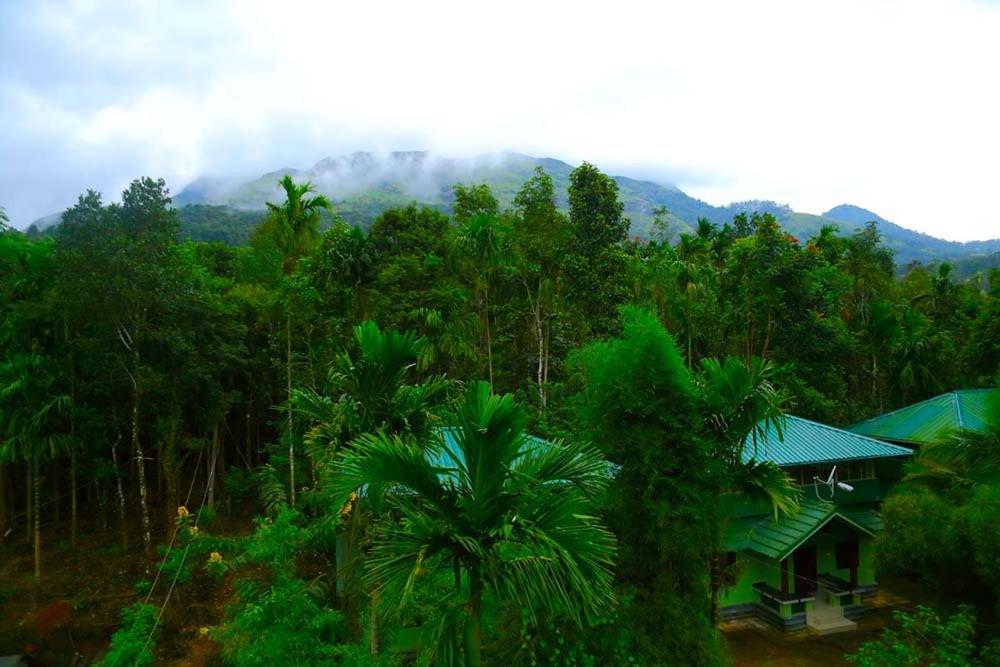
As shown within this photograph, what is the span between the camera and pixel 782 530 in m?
14.7

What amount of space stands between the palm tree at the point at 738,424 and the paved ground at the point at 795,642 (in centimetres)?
650

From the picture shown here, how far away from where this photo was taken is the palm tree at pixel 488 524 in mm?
4766

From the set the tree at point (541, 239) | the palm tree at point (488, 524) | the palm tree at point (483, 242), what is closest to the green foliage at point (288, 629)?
the palm tree at point (488, 524)

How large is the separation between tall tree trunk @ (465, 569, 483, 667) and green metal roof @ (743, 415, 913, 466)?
12.2m

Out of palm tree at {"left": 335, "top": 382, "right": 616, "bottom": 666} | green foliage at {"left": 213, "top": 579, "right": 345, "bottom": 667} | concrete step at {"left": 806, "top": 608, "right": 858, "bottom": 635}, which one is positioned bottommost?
concrete step at {"left": 806, "top": 608, "right": 858, "bottom": 635}

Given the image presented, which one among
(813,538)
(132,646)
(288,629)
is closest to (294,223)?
(132,646)

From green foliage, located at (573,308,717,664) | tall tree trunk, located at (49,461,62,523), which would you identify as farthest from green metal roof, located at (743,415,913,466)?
tall tree trunk, located at (49,461,62,523)

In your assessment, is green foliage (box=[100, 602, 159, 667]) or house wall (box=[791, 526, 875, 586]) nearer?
green foliage (box=[100, 602, 159, 667])

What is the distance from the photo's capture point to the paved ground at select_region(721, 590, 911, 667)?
13.5 meters

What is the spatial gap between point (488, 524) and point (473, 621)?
0.87m

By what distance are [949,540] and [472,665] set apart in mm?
7715

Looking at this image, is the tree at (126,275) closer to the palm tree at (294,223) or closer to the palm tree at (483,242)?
the palm tree at (294,223)

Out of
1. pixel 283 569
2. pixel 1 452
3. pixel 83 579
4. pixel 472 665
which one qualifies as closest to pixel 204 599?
pixel 83 579

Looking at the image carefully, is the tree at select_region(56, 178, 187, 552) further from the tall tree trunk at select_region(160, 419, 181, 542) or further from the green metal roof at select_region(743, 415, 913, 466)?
the green metal roof at select_region(743, 415, 913, 466)
